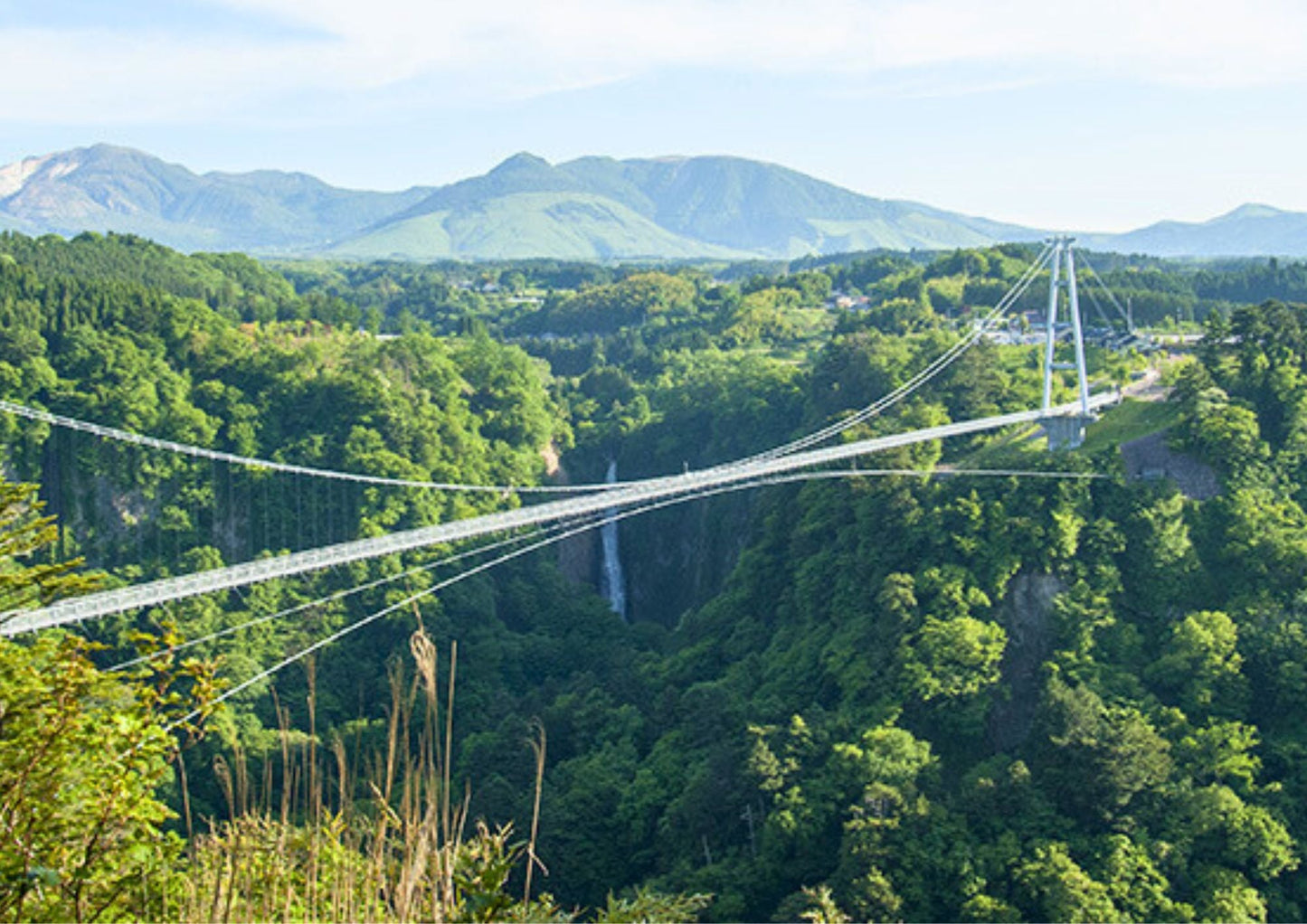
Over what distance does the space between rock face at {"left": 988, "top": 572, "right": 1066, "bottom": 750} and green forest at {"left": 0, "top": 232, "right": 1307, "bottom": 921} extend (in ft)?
0.18

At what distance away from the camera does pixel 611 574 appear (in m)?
39.8

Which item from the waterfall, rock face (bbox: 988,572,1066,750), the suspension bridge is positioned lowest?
the waterfall

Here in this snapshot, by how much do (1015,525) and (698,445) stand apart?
18.3m

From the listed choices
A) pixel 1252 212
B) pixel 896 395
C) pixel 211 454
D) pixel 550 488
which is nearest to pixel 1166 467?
pixel 896 395

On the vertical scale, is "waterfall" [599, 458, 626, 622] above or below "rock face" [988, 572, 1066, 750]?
below

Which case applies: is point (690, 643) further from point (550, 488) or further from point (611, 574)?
point (611, 574)

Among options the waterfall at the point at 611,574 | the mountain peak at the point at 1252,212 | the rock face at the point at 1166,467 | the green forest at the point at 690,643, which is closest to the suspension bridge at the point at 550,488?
the green forest at the point at 690,643

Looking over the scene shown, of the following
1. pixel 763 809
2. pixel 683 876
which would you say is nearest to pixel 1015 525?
pixel 763 809

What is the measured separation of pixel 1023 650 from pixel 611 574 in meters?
18.5

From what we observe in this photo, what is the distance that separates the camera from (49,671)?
662 centimetres

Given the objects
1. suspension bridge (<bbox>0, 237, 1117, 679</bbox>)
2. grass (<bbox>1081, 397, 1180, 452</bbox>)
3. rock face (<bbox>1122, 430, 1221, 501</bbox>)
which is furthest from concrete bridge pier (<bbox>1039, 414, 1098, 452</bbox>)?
rock face (<bbox>1122, 430, 1221, 501</bbox>)

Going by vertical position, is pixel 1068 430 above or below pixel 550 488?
above

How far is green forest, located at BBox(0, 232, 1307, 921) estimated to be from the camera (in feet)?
25.8

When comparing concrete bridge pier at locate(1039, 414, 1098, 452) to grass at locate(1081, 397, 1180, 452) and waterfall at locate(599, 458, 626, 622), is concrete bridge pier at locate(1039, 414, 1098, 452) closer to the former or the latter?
grass at locate(1081, 397, 1180, 452)
